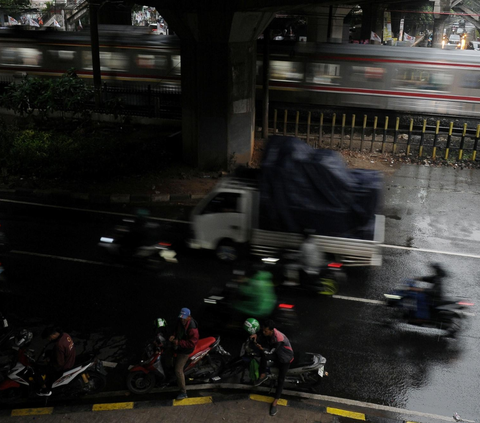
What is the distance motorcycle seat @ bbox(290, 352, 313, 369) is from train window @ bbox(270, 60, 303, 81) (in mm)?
17644

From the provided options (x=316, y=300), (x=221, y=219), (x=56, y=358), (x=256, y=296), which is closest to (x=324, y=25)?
(x=221, y=219)

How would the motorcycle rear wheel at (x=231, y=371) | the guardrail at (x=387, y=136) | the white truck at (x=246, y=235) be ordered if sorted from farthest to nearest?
the guardrail at (x=387, y=136) < the white truck at (x=246, y=235) < the motorcycle rear wheel at (x=231, y=371)

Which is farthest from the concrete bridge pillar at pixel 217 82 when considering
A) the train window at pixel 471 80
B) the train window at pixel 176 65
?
the train window at pixel 471 80

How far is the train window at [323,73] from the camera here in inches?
890

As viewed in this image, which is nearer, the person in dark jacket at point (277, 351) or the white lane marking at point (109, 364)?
the person in dark jacket at point (277, 351)

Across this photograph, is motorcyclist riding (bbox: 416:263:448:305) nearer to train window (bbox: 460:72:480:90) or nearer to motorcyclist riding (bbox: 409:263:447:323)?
motorcyclist riding (bbox: 409:263:447:323)

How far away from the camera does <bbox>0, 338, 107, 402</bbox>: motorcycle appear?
279 inches

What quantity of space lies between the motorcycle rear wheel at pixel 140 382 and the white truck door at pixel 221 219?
415 cm

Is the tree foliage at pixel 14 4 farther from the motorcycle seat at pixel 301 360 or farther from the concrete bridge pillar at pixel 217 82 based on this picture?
the motorcycle seat at pixel 301 360

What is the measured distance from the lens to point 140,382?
291 inches

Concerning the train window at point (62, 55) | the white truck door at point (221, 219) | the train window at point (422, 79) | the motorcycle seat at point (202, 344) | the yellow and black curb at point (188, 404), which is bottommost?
the yellow and black curb at point (188, 404)

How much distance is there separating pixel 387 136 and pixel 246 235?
41.5 ft

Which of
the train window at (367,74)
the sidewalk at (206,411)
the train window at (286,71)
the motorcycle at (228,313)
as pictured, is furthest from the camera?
the train window at (286,71)

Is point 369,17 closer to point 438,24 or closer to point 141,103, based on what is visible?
point 438,24
